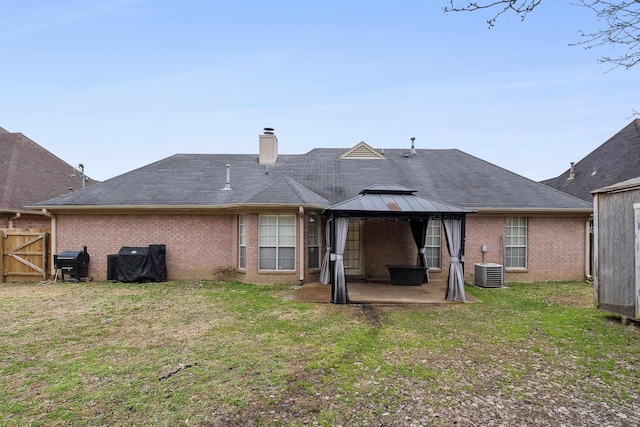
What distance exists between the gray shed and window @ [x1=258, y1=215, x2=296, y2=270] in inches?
312

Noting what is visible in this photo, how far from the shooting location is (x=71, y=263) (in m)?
10.8

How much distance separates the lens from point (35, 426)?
9.65 feet

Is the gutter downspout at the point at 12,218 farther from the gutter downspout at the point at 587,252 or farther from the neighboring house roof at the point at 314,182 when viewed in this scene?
the gutter downspout at the point at 587,252

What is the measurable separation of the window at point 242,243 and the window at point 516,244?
9.36m

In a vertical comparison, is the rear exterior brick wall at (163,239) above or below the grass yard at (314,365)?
above

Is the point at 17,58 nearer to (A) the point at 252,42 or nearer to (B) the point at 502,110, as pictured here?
(A) the point at 252,42

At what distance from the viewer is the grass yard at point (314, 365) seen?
324cm

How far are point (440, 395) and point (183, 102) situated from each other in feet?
65.6

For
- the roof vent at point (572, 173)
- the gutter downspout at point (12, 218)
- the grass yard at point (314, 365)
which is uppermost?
the roof vent at point (572, 173)

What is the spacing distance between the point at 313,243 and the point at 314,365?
22.4 ft

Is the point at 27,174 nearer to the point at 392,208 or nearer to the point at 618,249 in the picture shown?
the point at 392,208

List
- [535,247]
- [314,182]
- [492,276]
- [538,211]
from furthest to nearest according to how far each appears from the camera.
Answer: [314,182], [535,247], [538,211], [492,276]

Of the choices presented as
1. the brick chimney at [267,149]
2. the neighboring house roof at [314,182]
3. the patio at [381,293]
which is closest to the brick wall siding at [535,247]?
the neighboring house roof at [314,182]

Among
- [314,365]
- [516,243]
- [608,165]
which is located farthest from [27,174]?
[608,165]
